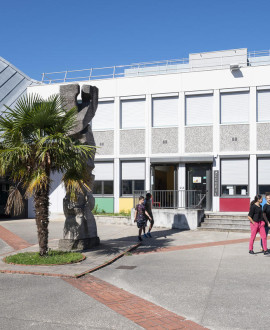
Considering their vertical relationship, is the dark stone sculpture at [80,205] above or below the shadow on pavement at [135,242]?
above

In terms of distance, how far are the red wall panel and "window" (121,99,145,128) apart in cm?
567

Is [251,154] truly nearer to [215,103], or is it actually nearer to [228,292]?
[215,103]

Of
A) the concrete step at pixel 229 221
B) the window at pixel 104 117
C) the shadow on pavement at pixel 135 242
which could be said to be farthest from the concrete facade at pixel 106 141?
the shadow on pavement at pixel 135 242

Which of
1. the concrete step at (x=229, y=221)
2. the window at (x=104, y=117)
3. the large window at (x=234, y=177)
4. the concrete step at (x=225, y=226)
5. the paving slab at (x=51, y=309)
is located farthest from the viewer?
the window at (x=104, y=117)

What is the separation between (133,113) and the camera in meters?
21.6

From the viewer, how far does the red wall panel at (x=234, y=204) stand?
19344 millimetres

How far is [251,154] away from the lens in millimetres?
19312

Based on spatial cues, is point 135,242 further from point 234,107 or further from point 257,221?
point 234,107

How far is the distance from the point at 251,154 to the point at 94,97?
10.1 metres

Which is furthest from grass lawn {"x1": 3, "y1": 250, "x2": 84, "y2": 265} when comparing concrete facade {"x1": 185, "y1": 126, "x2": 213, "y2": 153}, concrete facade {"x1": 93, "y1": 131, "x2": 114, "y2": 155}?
concrete facade {"x1": 93, "y1": 131, "x2": 114, "y2": 155}

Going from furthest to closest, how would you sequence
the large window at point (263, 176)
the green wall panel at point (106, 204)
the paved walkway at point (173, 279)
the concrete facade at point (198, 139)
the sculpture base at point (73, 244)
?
1. the green wall panel at point (106, 204)
2. the concrete facade at point (198, 139)
3. the large window at point (263, 176)
4. the sculpture base at point (73, 244)
5. the paved walkway at point (173, 279)

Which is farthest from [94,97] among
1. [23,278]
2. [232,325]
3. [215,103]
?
[215,103]

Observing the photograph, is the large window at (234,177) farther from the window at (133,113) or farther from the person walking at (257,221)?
the person walking at (257,221)

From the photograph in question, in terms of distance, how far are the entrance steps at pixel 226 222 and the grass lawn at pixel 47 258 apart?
7783 mm
